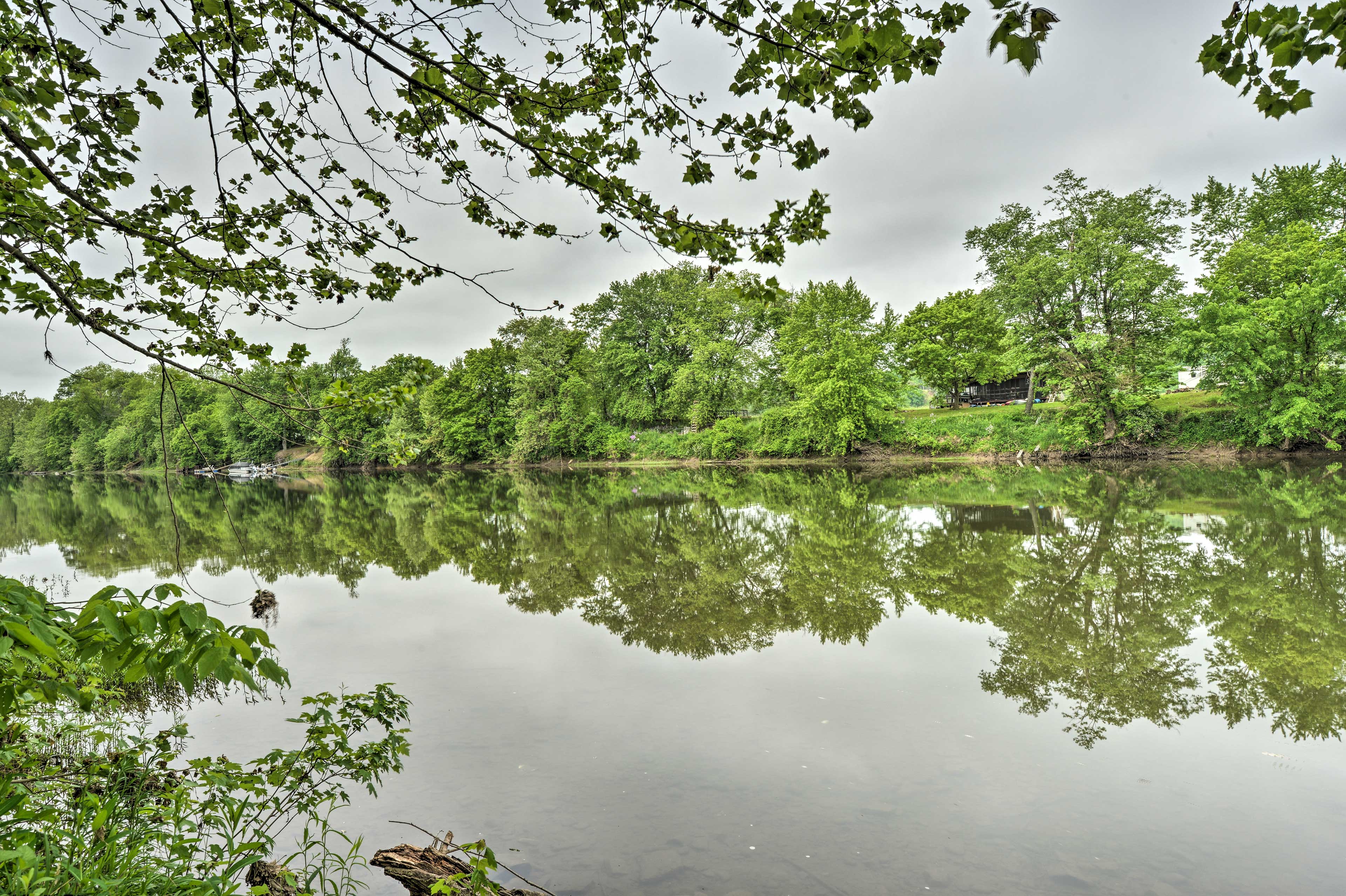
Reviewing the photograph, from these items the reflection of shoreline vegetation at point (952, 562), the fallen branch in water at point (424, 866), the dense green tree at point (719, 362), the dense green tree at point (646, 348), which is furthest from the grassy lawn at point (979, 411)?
the fallen branch in water at point (424, 866)

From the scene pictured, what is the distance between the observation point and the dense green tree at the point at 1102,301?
2884 centimetres

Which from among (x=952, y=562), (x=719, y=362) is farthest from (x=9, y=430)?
(x=952, y=562)

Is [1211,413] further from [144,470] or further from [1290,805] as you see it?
[144,470]

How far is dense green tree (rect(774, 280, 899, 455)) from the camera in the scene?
36188 millimetres

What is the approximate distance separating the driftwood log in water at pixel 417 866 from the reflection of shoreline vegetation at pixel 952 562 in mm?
3832

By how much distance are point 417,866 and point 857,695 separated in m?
3.90

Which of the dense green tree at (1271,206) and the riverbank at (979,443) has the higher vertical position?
the dense green tree at (1271,206)

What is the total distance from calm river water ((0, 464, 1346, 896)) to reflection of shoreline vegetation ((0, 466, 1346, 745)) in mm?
65

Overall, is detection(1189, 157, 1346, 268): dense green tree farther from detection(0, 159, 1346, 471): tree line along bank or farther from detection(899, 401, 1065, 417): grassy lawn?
detection(899, 401, 1065, 417): grassy lawn

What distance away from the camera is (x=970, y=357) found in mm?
41062

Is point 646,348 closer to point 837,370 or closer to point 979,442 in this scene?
point 837,370

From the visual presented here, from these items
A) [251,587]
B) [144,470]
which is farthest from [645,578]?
[144,470]

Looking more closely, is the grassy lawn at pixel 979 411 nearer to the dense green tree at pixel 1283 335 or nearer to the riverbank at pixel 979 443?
the riverbank at pixel 979 443

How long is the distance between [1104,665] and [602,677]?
5.07 m
